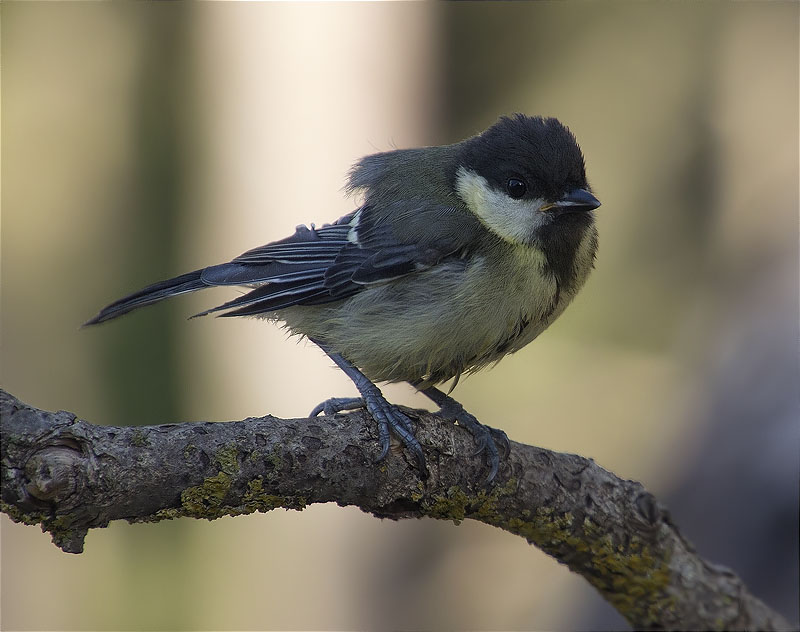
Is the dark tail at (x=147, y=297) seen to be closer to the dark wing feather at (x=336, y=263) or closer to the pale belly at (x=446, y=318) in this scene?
the dark wing feather at (x=336, y=263)

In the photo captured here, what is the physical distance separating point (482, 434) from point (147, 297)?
115cm

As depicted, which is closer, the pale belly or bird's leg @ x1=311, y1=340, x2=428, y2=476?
bird's leg @ x1=311, y1=340, x2=428, y2=476

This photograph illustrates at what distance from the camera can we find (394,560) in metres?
4.62

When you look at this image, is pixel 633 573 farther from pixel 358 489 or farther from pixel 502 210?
pixel 502 210

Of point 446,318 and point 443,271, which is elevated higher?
point 443,271

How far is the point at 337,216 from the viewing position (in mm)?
4059

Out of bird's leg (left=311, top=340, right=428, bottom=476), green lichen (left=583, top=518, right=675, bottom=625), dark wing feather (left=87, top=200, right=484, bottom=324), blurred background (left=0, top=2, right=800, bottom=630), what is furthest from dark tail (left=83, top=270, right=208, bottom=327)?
blurred background (left=0, top=2, right=800, bottom=630)

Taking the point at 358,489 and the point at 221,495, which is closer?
the point at 221,495

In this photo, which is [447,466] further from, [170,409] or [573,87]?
[573,87]

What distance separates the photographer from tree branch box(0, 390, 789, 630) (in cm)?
→ 146

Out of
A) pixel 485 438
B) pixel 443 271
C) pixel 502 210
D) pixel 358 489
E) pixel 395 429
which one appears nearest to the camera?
pixel 358 489

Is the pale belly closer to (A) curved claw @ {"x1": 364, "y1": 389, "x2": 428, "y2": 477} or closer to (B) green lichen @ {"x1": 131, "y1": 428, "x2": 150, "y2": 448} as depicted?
(A) curved claw @ {"x1": 364, "y1": 389, "x2": 428, "y2": 477}

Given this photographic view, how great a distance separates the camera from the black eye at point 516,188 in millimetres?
2449

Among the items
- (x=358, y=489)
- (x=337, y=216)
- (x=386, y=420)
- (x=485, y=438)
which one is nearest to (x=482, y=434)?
(x=485, y=438)
